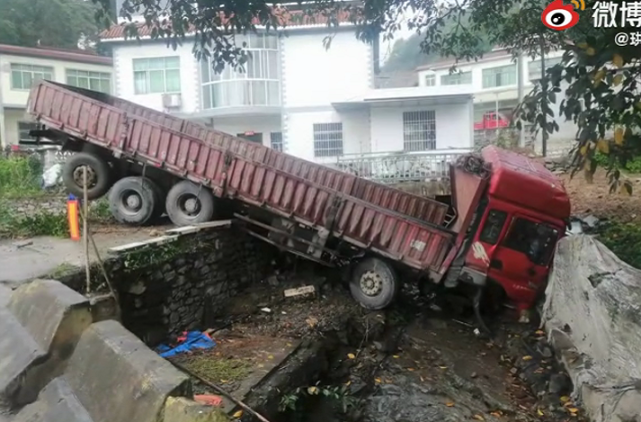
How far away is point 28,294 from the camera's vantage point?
2129 millimetres

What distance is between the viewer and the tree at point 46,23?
1040 inches

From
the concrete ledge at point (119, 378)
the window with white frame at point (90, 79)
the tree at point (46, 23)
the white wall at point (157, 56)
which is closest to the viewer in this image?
the concrete ledge at point (119, 378)

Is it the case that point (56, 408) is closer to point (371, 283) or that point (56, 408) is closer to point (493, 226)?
point (493, 226)

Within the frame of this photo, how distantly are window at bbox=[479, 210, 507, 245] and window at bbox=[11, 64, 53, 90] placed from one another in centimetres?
2335

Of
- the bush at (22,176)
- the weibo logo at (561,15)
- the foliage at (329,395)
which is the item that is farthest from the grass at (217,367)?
the bush at (22,176)

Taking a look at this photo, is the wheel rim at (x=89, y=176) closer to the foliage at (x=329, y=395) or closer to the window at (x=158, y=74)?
the foliage at (x=329, y=395)

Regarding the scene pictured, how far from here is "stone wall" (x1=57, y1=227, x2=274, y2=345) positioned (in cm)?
642

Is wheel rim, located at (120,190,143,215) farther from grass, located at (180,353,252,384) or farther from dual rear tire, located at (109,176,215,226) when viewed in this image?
grass, located at (180,353,252,384)

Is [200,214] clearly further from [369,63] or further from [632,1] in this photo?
[369,63]

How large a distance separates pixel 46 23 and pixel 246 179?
27.3m

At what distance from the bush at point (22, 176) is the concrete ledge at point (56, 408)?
1229cm

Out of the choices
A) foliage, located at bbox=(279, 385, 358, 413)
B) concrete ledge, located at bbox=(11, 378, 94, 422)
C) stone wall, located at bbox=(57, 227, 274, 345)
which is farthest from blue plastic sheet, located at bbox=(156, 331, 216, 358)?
concrete ledge, located at bbox=(11, 378, 94, 422)

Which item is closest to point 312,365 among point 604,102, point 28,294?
point 604,102

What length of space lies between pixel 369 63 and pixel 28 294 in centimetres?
1805
